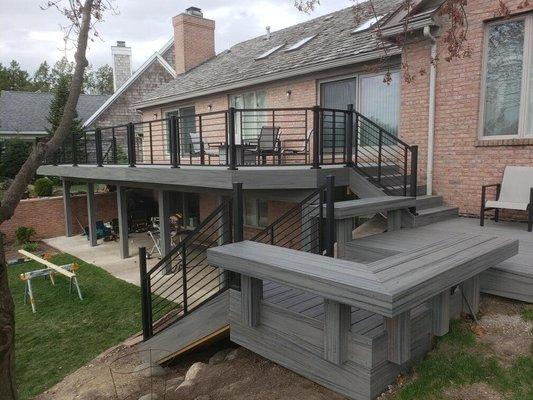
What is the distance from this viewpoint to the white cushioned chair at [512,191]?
6066 millimetres

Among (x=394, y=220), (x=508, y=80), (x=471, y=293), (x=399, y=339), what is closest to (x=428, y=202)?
(x=394, y=220)

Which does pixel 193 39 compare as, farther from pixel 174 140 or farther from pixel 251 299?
pixel 251 299

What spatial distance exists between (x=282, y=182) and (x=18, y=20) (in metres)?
3.92

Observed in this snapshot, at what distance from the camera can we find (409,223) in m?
6.26

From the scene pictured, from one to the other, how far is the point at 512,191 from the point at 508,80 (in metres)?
1.85

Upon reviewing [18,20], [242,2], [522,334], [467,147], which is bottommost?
[522,334]

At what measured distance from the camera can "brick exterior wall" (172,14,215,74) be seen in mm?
17891

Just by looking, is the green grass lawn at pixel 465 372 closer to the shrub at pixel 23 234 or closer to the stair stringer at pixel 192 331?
A: the stair stringer at pixel 192 331

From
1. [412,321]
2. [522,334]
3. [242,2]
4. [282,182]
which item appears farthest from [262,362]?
[242,2]

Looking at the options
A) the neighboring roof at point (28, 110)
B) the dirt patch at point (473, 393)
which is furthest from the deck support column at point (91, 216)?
the neighboring roof at point (28, 110)

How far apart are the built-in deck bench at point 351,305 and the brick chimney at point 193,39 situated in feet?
53.0

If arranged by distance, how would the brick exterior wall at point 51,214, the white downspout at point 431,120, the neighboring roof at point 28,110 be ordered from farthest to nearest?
the neighboring roof at point 28,110 < the brick exterior wall at point 51,214 < the white downspout at point 431,120

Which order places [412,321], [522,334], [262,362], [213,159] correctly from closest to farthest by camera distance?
[412,321] < [522,334] < [262,362] < [213,159]

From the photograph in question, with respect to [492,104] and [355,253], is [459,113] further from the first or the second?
[355,253]
